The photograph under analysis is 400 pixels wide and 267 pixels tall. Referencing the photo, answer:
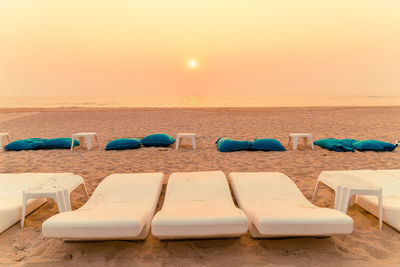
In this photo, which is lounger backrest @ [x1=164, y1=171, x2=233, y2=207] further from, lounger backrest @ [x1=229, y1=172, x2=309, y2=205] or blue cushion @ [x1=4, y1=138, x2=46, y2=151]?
blue cushion @ [x1=4, y1=138, x2=46, y2=151]

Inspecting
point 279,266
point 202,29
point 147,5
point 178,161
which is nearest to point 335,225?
point 279,266

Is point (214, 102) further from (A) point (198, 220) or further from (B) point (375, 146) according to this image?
(A) point (198, 220)

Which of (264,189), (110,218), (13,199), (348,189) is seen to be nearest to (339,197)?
(348,189)

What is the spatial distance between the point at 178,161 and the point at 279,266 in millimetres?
3862

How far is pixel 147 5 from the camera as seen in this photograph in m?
15.4

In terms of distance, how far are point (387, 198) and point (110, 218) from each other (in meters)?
2.90

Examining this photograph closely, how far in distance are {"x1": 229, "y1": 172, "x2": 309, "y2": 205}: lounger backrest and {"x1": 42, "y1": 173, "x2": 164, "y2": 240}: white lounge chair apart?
3.26 feet

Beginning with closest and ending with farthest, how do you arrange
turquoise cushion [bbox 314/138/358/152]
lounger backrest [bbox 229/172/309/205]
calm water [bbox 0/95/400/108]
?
lounger backrest [bbox 229/172/309/205] < turquoise cushion [bbox 314/138/358/152] < calm water [bbox 0/95/400/108]

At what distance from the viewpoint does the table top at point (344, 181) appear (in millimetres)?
2560

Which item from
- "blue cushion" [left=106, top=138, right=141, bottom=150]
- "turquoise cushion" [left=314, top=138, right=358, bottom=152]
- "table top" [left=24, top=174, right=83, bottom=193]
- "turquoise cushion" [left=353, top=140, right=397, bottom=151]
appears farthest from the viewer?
"blue cushion" [left=106, top=138, right=141, bottom=150]

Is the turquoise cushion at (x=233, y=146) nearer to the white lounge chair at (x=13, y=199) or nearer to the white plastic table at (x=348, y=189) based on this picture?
the white plastic table at (x=348, y=189)

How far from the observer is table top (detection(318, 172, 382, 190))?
8.40 feet

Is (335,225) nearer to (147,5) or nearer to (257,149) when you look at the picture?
(257,149)

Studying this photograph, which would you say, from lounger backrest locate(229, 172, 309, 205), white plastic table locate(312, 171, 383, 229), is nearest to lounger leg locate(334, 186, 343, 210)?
white plastic table locate(312, 171, 383, 229)
